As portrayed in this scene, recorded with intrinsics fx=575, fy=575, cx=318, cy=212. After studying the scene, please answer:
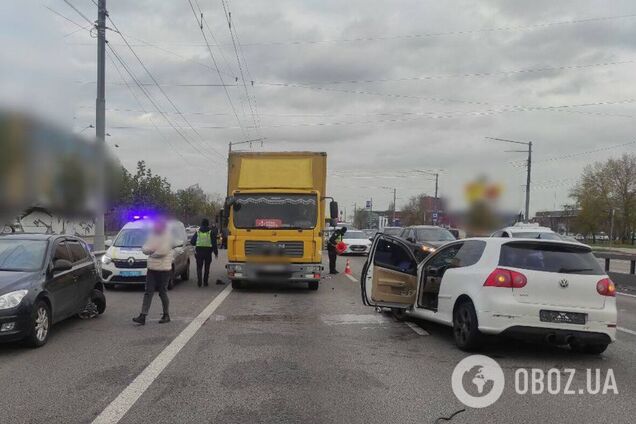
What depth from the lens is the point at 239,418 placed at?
469 centimetres

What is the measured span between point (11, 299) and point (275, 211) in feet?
24.2

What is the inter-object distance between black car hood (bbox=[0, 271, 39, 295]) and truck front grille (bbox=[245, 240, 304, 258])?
6.18 metres

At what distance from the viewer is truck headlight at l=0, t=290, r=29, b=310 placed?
667 centimetres

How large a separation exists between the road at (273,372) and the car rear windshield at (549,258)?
1.11m

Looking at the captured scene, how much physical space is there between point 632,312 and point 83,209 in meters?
10.5

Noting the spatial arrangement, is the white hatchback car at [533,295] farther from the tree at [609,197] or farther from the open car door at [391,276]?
the tree at [609,197]

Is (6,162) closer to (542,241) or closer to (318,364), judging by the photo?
(318,364)

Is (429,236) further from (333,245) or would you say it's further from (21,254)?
(21,254)

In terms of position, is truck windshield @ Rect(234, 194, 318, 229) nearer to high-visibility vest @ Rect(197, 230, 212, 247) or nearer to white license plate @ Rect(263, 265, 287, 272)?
white license plate @ Rect(263, 265, 287, 272)

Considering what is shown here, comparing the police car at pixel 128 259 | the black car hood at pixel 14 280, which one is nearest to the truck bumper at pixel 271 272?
the police car at pixel 128 259

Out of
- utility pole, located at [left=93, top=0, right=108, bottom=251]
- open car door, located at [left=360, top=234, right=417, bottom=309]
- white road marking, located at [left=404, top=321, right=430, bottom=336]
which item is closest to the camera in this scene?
white road marking, located at [left=404, top=321, right=430, bottom=336]

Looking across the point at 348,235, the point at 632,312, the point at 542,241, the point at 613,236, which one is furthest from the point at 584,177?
the point at 542,241

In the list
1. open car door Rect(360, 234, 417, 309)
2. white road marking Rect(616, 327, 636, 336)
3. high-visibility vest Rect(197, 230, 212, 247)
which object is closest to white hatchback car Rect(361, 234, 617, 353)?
open car door Rect(360, 234, 417, 309)

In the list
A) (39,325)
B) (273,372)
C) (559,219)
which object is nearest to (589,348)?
(273,372)
